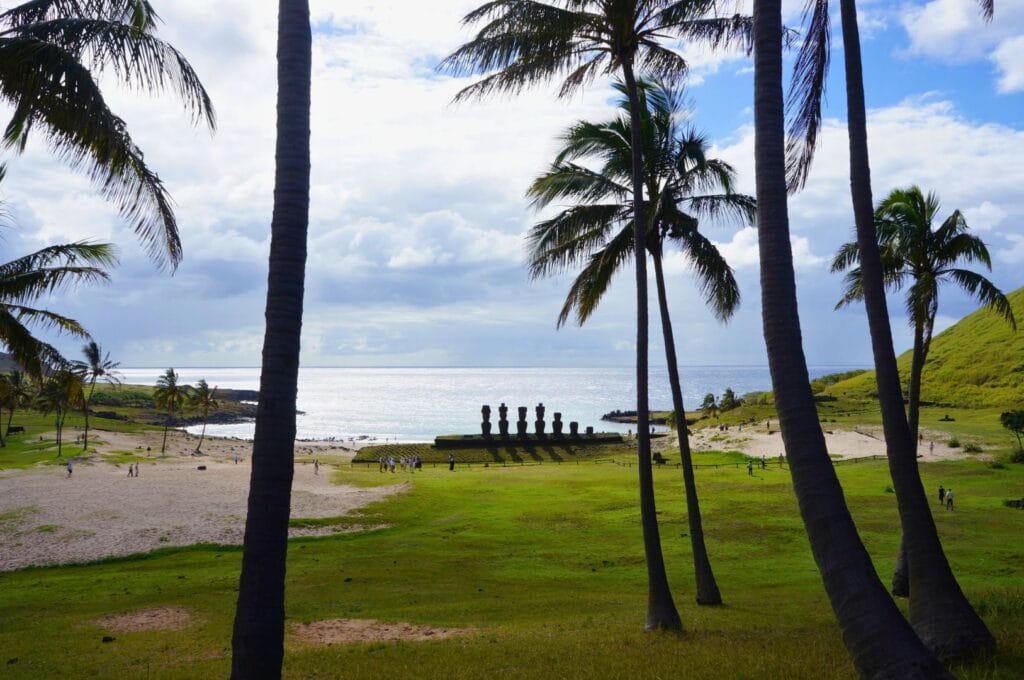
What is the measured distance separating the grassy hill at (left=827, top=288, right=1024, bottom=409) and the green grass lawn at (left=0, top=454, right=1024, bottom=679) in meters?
41.3

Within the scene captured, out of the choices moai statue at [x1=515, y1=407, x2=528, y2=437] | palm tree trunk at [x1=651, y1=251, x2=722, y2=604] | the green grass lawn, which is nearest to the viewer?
the green grass lawn

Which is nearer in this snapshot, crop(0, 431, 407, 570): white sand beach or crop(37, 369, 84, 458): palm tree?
crop(37, 369, 84, 458): palm tree

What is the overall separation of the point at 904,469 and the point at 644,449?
520 cm

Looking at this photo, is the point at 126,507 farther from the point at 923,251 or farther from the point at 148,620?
the point at 923,251

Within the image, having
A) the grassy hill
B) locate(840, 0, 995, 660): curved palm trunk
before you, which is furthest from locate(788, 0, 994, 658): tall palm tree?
the grassy hill

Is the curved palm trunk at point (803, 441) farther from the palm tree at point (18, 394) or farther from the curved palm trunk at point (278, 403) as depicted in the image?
the palm tree at point (18, 394)

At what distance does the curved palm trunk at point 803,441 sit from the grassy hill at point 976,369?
73.1 m

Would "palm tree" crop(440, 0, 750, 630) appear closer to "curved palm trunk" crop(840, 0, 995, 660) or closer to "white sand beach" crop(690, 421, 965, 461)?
"curved palm trunk" crop(840, 0, 995, 660)

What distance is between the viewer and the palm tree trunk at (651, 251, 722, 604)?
15.4 meters

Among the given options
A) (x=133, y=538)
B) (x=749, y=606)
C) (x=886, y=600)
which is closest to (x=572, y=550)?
(x=749, y=606)

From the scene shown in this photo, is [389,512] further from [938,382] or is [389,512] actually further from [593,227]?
[938,382]

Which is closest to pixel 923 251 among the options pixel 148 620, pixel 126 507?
pixel 148 620

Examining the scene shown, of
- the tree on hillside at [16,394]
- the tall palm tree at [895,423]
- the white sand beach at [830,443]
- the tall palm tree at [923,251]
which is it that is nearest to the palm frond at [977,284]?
the tall palm tree at [923,251]

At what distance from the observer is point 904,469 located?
29.7 feet
